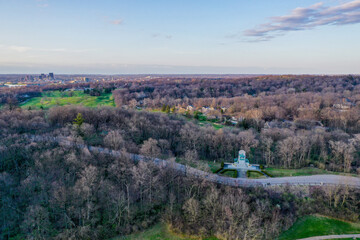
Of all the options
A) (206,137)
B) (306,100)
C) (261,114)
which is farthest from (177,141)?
(306,100)

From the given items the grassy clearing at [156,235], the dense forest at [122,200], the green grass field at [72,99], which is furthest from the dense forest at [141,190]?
the green grass field at [72,99]

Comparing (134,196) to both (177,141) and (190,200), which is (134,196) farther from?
(177,141)

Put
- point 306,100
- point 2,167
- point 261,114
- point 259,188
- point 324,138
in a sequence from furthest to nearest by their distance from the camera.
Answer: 1. point 306,100
2. point 261,114
3. point 324,138
4. point 2,167
5. point 259,188

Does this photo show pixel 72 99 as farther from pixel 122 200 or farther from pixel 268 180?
pixel 268 180

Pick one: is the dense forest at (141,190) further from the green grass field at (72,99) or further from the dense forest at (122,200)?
the green grass field at (72,99)

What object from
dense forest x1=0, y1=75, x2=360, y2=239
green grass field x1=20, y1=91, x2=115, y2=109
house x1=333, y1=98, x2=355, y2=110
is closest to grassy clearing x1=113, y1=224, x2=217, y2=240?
dense forest x1=0, y1=75, x2=360, y2=239

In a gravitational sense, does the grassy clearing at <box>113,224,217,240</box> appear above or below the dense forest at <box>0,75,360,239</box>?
below

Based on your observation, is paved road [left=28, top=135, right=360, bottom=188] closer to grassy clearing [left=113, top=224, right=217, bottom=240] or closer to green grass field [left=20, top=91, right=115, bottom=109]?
grassy clearing [left=113, top=224, right=217, bottom=240]

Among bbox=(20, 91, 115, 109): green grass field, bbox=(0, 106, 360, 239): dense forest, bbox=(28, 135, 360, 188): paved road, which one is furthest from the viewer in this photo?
bbox=(20, 91, 115, 109): green grass field
